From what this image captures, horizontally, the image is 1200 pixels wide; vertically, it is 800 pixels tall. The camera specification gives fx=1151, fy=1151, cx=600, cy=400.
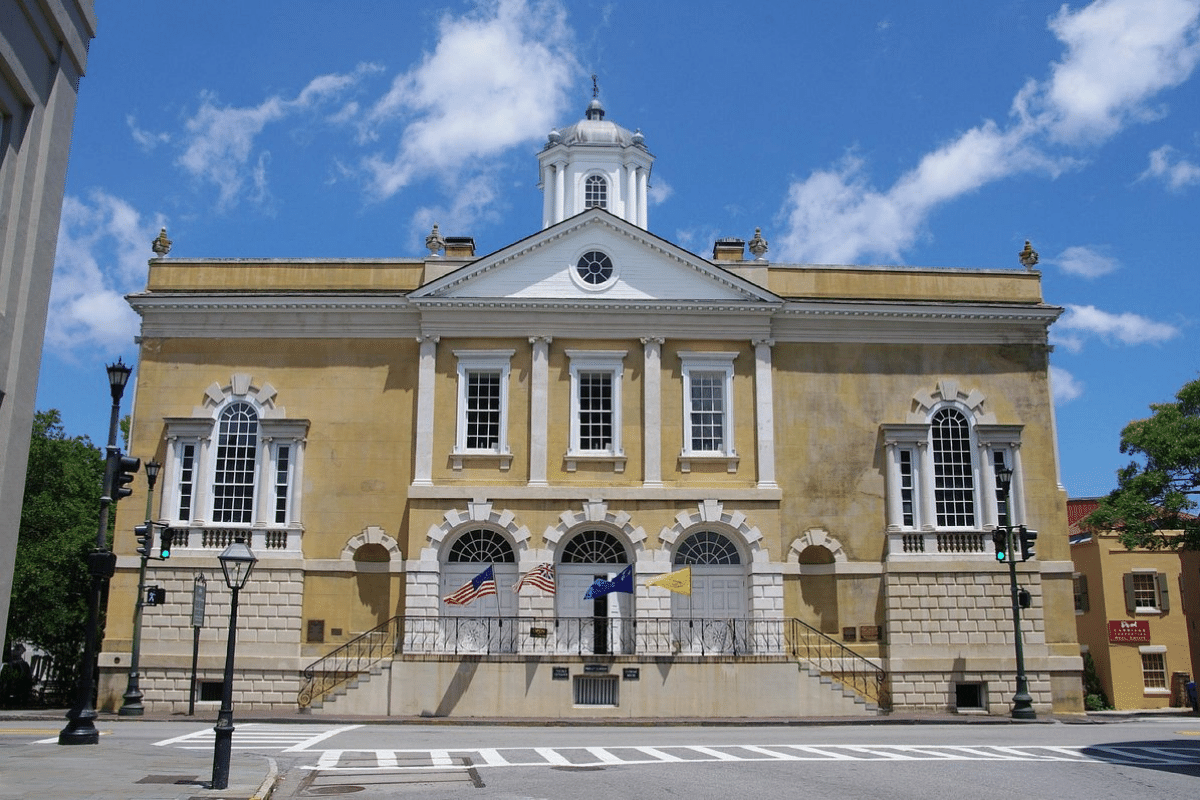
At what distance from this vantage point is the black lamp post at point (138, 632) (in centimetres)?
2812

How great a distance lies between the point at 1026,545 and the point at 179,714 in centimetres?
2146

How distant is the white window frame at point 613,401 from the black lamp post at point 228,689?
49.3 ft

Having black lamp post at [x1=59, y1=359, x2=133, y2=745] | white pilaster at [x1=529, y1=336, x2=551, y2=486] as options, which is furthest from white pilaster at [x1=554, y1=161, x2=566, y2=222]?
black lamp post at [x1=59, y1=359, x2=133, y2=745]

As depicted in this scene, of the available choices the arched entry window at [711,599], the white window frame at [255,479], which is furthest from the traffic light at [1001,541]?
the white window frame at [255,479]

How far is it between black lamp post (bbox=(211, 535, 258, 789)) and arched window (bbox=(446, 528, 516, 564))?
14.3m

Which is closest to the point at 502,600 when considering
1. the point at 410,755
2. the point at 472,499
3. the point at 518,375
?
the point at 472,499

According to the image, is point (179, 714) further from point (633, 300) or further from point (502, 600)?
point (633, 300)

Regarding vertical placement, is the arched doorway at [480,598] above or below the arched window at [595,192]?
below

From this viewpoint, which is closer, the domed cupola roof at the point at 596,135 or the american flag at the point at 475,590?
the american flag at the point at 475,590

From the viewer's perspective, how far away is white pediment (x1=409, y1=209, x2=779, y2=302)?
1242 inches

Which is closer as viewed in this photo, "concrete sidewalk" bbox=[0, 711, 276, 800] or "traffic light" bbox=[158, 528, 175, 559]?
"concrete sidewalk" bbox=[0, 711, 276, 800]

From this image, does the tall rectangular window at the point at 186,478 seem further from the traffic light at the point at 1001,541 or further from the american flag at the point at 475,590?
the traffic light at the point at 1001,541

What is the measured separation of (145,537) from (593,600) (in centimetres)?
1157

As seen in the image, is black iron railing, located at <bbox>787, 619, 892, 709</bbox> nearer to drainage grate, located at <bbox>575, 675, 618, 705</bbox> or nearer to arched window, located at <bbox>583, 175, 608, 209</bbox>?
drainage grate, located at <bbox>575, 675, 618, 705</bbox>
